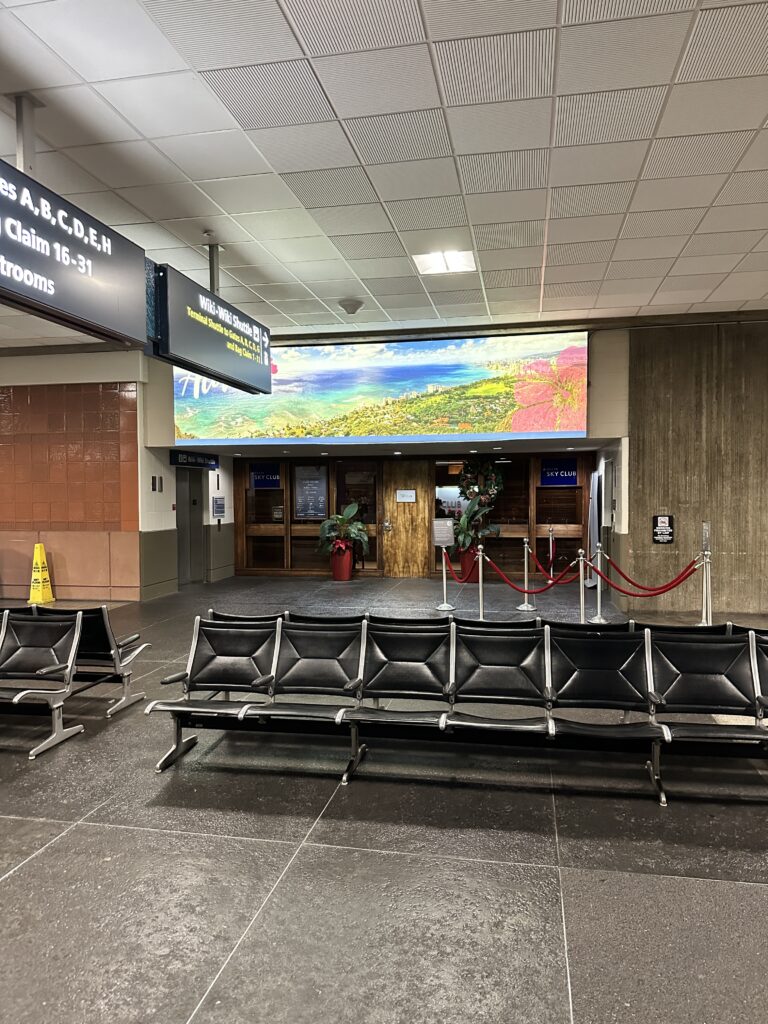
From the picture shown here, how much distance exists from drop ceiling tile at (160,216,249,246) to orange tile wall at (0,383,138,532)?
4430 millimetres

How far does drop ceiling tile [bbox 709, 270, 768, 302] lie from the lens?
22.2 feet

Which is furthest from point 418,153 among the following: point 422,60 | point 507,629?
point 507,629

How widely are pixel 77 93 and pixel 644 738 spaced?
4.70 metres

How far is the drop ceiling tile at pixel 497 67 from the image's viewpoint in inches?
129

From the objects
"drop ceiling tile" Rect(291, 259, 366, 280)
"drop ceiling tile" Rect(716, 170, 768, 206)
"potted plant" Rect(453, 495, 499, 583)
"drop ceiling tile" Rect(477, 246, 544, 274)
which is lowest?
"potted plant" Rect(453, 495, 499, 583)

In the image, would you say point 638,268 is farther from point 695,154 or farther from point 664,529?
point 664,529

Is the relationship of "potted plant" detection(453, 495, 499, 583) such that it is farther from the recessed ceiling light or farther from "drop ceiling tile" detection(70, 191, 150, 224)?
"drop ceiling tile" detection(70, 191, 150, 224)

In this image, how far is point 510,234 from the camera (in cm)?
568

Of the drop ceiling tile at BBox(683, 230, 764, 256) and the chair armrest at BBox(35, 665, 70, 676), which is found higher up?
the drop ceiling tile at BBox(683, 230, 764, 256)

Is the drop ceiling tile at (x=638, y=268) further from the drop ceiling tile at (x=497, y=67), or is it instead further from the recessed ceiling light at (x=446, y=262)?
the drop ceiling tile at (x=497, y=67)

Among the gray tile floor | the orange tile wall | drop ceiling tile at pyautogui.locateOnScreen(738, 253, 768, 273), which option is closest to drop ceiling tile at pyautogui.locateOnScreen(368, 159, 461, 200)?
drop ceiling tile at pyautogui.locateOnScreen(738, 253, 768, 273)

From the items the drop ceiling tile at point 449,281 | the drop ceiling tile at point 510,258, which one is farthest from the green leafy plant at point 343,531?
the drop ceiling tile at point 510,258

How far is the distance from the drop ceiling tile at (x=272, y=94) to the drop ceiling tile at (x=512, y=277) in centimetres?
311

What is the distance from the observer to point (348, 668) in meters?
4.08
